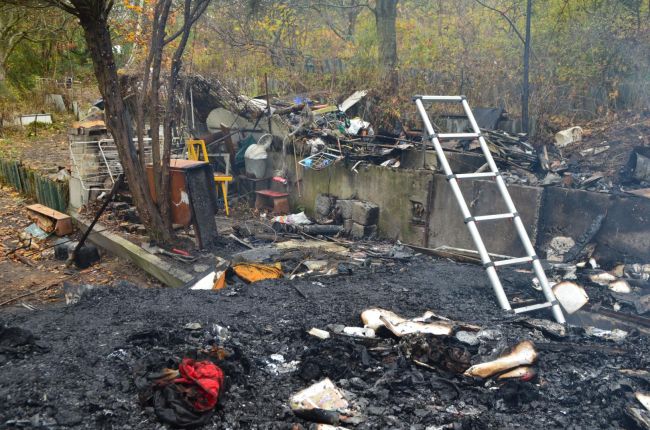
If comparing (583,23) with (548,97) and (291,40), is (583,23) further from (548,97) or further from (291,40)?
(291,40)

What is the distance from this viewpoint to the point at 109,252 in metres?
9.46

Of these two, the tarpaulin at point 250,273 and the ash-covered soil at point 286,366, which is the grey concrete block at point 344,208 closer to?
the tarpaulin at point 250,273

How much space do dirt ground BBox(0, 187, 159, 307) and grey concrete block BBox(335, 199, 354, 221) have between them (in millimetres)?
3482

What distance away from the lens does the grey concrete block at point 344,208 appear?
9.60 metres

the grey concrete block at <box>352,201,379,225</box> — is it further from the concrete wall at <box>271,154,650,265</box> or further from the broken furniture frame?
the broken furniture frame

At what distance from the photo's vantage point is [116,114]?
7758 mm

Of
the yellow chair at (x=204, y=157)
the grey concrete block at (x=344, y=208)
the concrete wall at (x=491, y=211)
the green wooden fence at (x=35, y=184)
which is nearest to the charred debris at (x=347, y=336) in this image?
the concrete wall at (x=491, y=211)

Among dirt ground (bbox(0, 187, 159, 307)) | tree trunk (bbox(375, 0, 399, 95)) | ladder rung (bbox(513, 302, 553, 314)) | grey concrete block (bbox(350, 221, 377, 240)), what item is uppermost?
tree trunk (bbox(375, 0, 399, 95))

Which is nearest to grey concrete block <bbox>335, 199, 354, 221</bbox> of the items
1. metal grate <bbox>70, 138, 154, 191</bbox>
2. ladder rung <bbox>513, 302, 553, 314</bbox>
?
metal grate <bbox>70, 138, 154, 191</bbox>

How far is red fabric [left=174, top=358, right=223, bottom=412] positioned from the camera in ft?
10.7

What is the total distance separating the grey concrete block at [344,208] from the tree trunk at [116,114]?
3.08 meters

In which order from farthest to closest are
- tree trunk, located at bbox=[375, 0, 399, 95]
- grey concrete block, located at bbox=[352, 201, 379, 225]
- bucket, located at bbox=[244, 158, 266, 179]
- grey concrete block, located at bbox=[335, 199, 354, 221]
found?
tree trunk, located at bbox=[375, 0, 399, 95], bucket, located at bbox=[244, 158, 266, 179], grey concrete block, located at bbox=[335, 199, 354, 221], grey concrete block, located at bbox=[352, 201, 379, 225]

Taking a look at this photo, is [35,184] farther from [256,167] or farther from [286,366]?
[286,366]

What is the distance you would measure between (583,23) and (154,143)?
9026mm
